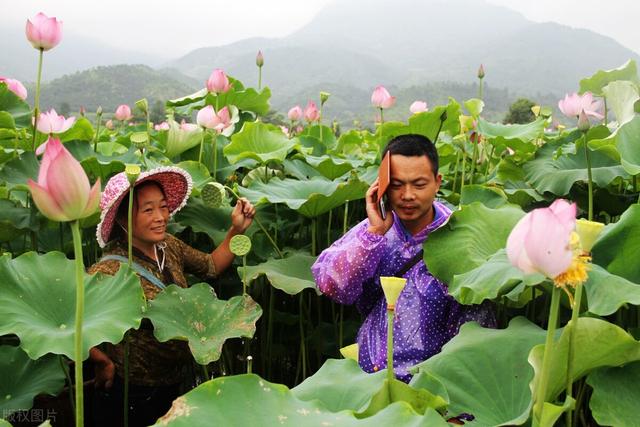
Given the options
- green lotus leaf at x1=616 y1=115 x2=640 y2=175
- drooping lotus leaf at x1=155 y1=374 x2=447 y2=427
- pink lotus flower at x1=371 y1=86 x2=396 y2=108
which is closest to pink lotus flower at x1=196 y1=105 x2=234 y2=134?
pink lotus flower at x1=371 y1=86 x2=396 y2=108

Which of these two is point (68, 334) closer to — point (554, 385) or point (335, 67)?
point (554, 385)

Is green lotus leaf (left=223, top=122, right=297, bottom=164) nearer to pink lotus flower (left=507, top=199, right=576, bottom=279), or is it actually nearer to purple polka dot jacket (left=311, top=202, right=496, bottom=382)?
purple polka dot jacket (left=311, top=202, right=496, bottom=382)

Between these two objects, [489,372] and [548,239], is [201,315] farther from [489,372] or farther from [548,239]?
[548,239]

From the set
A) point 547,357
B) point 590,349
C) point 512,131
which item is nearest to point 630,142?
point 512,131

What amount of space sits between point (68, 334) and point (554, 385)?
3.11 feet

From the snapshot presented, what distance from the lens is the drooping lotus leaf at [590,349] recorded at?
1.02 metres

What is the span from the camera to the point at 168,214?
1.96 metres

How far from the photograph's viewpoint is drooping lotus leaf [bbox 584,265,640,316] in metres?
1.09

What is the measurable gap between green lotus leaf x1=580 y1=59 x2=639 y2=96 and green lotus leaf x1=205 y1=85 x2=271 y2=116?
1.44 metres

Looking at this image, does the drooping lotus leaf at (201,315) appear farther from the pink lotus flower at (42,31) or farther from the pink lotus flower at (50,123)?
the pink lotus flower at (42,31)

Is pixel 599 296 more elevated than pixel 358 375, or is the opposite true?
pixel 599 296

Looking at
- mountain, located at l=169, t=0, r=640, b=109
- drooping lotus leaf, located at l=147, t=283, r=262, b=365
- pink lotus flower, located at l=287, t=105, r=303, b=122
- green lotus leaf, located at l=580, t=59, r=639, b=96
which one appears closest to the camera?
drooping lotus leaf, located at l=147, t=283, r=262, b=365

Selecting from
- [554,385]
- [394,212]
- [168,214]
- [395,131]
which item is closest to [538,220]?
[554,385]

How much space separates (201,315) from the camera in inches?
66.1
